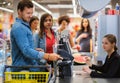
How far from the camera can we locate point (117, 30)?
5.62 metres

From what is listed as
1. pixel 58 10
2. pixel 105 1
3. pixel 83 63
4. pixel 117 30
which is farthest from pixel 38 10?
pixel 105 1

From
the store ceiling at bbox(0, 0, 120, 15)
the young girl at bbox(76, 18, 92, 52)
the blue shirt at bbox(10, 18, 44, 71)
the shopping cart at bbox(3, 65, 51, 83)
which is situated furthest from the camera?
the store ceiling at bbox(0, 0, 120, 15)

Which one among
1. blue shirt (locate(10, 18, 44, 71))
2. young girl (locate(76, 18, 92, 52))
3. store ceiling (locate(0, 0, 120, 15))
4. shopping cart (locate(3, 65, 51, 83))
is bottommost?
young girl (locate(76, 18, 92, 52))

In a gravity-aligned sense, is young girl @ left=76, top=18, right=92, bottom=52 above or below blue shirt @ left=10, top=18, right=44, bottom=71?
below

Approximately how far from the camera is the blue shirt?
254 centimetres

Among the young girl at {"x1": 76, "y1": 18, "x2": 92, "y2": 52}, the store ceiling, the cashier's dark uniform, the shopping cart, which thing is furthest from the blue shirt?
the store ceiling

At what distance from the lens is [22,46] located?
2.54 m

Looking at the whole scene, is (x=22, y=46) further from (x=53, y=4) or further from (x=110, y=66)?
(x=53, y=4)

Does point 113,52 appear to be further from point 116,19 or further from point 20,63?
point 116,19

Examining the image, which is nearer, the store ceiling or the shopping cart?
the shopping cart

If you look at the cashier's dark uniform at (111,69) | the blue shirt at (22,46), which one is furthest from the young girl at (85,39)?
the blue shirt at (22,46)

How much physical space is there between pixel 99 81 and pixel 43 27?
1124mm

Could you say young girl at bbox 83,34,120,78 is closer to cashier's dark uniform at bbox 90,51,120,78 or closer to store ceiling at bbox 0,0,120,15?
cashier's dark uniform at bbox 90,51,120,78

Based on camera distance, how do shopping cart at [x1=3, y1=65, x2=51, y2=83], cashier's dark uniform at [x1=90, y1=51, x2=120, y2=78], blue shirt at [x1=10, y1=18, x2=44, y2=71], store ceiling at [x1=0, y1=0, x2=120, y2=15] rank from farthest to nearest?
store ceiling at [x1=0, y1=0, x2=120, y2=15] < cashier's dark uniform at [x1=90, y1=51, x2=120, y2=78] < blue shirt at [x1=10, y1=18, x2=44, y2=71] < shopping cart at [x1=3, y1=65, x2=51, y2=83]
